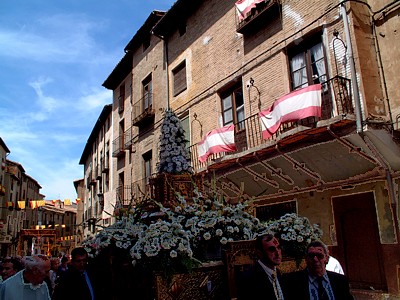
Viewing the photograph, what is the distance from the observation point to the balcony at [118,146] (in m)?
22.6

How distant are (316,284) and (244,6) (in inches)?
410

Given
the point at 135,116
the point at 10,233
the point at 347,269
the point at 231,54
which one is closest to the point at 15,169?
the point at 10,233

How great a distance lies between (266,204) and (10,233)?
1694 inches

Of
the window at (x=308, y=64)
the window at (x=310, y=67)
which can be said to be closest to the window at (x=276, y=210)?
the window at (x=310, y=67)

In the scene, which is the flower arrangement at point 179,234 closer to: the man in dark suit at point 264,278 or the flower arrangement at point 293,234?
the flower arrangement at point 293,234

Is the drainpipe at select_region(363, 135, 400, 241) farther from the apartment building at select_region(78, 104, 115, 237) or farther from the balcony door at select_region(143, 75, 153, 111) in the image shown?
the apartment building at select_region(78, 104, 115, 237)

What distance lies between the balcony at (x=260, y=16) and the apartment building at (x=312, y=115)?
37 millimetres

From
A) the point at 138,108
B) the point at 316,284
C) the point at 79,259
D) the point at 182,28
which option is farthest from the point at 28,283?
the point at 138,108

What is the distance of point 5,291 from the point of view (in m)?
3.61

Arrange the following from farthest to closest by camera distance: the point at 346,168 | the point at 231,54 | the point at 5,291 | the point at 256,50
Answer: the point at 231,54 < the point at 256,50 < the point at 346,168 < the point at 5,291

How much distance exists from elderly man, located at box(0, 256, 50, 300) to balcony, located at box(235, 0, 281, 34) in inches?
392

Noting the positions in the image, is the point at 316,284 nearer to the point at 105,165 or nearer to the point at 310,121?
the point at 310,121

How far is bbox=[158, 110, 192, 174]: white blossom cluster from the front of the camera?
234 inches

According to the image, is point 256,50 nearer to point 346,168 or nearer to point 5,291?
point 346,168
